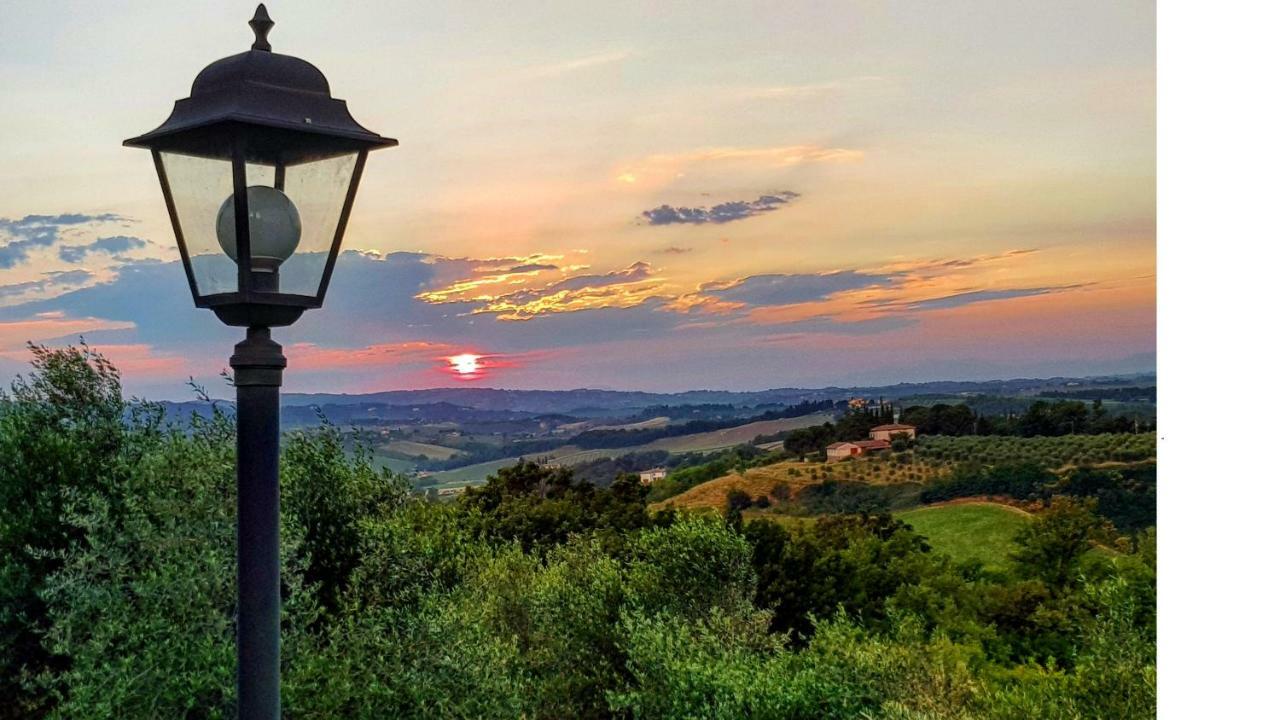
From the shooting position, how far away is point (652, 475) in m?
28.3

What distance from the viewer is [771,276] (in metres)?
26.6

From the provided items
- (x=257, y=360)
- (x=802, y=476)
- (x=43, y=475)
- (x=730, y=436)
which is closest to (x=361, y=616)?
(x=43, y=475)

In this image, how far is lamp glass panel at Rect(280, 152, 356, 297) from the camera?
10.3 ft

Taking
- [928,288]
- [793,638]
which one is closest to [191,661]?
[793,638]

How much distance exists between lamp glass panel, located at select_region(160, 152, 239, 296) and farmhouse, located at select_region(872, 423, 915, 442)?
90.7ft

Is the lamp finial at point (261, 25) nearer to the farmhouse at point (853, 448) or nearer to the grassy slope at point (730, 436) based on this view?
the grassy slope at point (730, 436)

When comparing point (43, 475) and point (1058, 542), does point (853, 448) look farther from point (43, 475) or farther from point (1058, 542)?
point (43, 475)

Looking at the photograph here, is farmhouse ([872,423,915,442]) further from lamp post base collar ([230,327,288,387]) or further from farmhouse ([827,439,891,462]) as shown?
lamp post base collar ([230,327,288,387])

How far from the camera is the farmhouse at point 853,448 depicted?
2908cm

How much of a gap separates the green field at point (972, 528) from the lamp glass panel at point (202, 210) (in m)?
21.0

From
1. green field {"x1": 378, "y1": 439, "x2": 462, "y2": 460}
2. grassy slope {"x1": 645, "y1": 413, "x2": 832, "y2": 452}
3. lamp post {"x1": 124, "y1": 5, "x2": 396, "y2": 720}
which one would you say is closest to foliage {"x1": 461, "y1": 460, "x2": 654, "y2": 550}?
green field {"x1": 378, "y1": 439, "x2": 462, "y2": 460}

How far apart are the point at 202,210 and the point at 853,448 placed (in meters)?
27.6
